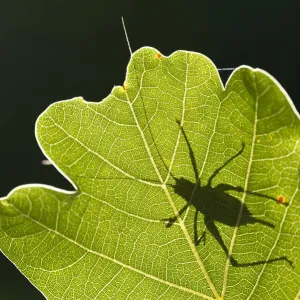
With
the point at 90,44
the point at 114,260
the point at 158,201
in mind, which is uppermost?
the point at 90,44

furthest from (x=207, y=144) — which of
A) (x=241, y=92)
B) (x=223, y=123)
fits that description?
(x=241, y=92)

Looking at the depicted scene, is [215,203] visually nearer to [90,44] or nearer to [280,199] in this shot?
[280,199]

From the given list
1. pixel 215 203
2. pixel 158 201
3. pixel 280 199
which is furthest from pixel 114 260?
pixel 280 199

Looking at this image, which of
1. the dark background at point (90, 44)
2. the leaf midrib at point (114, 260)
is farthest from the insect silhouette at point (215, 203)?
the dark background at point (90, 44)

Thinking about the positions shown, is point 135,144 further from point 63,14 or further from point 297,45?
point 63,14

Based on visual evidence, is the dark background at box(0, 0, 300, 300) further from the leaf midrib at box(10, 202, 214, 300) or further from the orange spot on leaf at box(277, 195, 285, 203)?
the orange spot on leaf at box(277, 195, 285, 203)

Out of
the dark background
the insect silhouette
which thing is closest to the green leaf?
the insect silhouette

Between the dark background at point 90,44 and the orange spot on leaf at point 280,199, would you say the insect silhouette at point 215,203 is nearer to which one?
the orange spot on leaf at point 280,199

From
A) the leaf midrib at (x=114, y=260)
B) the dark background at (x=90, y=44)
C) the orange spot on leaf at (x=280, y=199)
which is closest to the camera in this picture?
the orange spot on leaf at (x=280, y=199)
